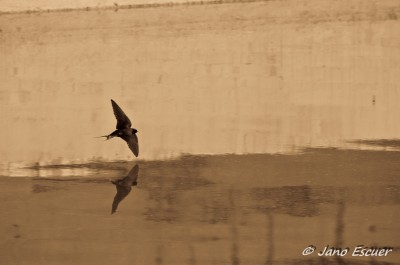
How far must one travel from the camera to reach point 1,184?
12.2ft

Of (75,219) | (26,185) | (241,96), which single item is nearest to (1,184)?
(26,185)

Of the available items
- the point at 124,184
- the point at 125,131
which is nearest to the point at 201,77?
the point at 125,131

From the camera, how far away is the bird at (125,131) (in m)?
3.67

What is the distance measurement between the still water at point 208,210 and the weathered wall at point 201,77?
139mm

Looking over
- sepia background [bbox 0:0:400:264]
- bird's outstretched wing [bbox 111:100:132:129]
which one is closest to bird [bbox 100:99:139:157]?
bird's outstretched wing [bbox 111:100:132:129]

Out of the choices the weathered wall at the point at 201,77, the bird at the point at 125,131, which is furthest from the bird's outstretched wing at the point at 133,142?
the weathered wall at the point at 201,77

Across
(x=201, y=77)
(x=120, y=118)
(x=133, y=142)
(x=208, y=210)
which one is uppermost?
(x=201, y=77)

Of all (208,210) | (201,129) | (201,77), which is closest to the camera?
(208,210)

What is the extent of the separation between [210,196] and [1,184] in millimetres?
902

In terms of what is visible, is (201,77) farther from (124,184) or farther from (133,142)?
(124,184)

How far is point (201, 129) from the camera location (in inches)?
154

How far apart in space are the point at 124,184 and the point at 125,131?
0.73ft

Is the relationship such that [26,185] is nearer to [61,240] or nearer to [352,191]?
[61,240]

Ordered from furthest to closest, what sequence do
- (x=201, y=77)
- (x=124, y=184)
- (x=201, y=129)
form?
(x=201, y=77) < (x=201, y=129) < (x=124, y=184)
